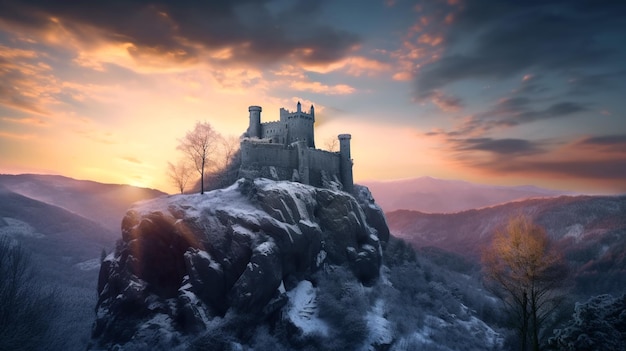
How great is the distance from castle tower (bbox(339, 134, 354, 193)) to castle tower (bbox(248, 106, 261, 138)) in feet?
69.7

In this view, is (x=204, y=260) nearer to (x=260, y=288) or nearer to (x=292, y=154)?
(x=260, y=288)

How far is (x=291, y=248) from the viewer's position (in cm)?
6888

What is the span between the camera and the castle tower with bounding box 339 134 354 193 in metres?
97.2

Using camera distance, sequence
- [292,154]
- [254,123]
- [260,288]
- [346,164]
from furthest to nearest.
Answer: [346,164] → [254,123] → [292,154] → [260,288]

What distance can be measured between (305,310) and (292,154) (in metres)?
35.1

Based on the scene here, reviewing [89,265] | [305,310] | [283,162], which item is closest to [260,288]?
A: [305,310]

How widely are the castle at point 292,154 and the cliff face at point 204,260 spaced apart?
7.57 m

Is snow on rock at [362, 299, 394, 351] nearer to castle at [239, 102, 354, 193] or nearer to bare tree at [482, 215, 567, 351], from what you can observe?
castle at [239, 102, 354, 193]

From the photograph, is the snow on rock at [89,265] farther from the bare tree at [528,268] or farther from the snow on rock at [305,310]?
the bare tree at [528,268]

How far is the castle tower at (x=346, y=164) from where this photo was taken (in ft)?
319

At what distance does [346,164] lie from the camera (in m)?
97.7

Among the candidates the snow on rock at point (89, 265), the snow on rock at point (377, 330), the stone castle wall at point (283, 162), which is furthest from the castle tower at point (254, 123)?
the snow on rock at point (89, 265)

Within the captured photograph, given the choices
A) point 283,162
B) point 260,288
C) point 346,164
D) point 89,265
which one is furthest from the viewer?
point 89,265

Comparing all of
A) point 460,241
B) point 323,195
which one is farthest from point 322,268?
point 460,241
